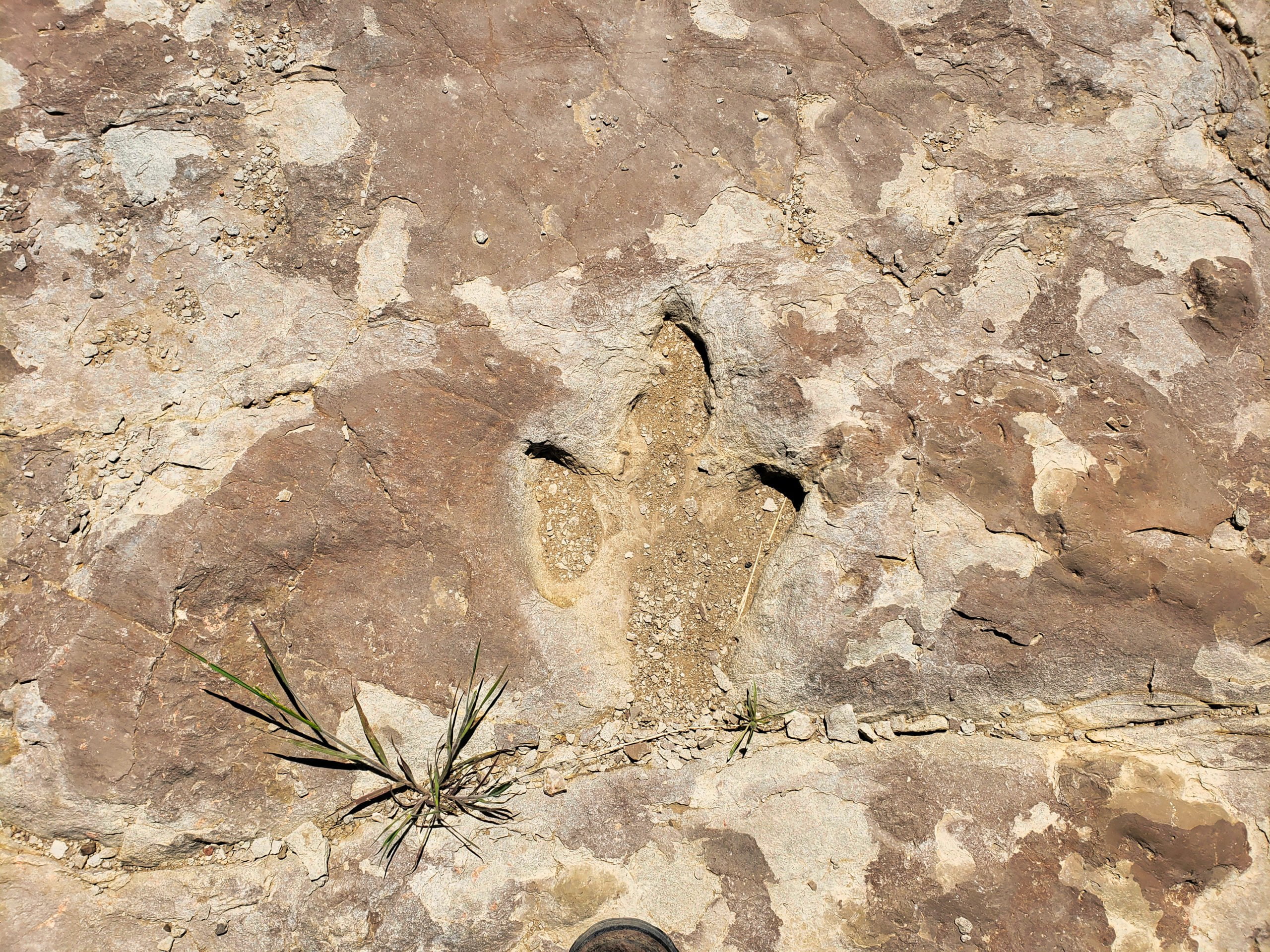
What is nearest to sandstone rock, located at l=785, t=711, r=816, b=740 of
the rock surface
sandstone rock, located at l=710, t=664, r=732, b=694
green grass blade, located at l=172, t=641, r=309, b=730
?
the rock surface

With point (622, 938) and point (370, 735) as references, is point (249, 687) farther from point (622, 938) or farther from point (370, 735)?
point (622, 938)

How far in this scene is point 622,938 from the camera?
256cm

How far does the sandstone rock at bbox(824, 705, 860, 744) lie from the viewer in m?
2.77

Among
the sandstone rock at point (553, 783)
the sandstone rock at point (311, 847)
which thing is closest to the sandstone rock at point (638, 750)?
the sandstone rock at point (553, 783)

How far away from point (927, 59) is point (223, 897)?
4.13 metres

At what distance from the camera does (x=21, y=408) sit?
2781mm

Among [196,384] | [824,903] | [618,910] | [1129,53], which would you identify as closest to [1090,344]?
[1129,53]

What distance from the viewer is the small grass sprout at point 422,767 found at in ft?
8.77

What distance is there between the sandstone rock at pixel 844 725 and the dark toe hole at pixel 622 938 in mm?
900

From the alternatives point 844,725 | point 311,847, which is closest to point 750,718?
point 844,725

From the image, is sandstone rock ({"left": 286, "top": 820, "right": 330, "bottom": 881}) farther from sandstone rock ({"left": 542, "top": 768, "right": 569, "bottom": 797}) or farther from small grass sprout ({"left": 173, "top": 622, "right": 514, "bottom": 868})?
sandstone rock ({"left": 542, "top": 768, "right": 569, "bottom": 797})

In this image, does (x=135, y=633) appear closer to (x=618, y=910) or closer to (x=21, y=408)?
(x=21, y=408)

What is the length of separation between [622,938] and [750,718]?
86cm

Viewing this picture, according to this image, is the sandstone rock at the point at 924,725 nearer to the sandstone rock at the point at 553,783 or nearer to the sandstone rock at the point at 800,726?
the sandstone rock at the point at 800,726
